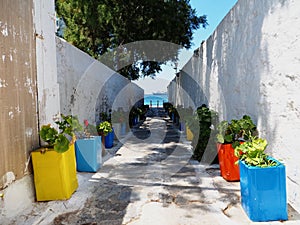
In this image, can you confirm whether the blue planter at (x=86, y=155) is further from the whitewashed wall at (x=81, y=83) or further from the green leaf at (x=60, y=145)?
the green leaf at (x=60, y=145)

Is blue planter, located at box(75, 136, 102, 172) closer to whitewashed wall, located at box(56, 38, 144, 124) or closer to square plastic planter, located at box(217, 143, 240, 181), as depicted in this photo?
whitewashed wall, located at box(56, 38, 144, 124)

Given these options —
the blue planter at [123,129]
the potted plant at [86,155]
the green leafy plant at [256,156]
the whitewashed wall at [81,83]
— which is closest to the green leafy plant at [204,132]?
the green leafy plant at [256,156]

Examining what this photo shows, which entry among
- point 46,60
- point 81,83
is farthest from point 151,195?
point 81,83

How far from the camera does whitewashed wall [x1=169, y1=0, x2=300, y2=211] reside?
2.26m

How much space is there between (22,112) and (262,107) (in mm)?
2656

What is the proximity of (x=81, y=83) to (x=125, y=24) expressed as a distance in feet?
14.4

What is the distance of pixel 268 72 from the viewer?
2736 mm

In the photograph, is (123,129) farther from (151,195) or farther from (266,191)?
(266,191)

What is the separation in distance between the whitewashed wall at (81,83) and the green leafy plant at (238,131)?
255 centimetres

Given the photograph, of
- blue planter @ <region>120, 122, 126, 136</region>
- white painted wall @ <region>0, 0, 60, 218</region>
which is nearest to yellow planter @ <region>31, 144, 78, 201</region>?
white painted wall @ <region>0, 0, 60, 218</region>

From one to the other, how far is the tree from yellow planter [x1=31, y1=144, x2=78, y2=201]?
6.40 metres

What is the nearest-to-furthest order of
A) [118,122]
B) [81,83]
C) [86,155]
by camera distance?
1. [86,155]
2. [81,83]
3. [118,122]

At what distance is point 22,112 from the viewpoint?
249cm

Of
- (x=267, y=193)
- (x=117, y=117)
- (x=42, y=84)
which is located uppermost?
(x=42, y=84)
